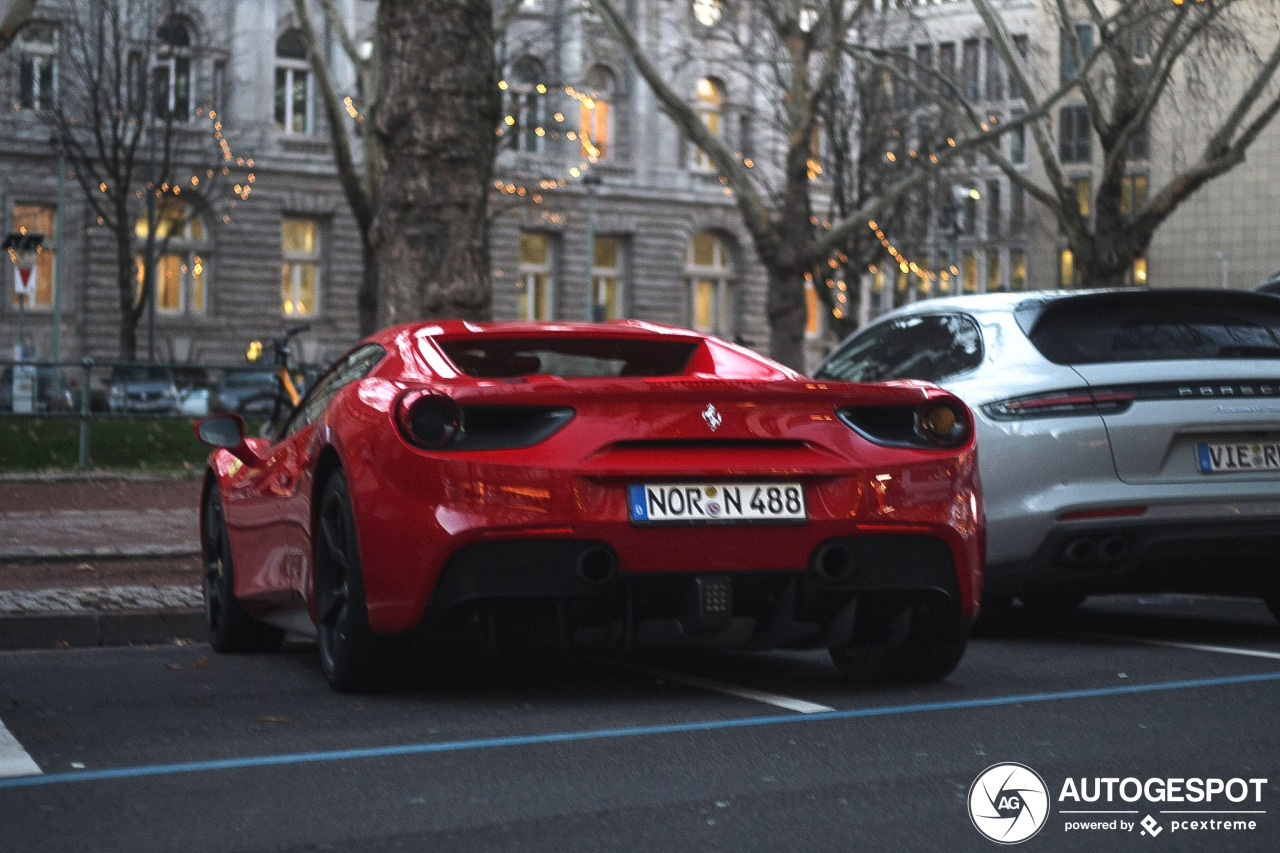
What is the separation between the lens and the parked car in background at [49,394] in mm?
19797

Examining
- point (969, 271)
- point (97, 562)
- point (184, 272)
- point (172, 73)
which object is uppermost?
point (172, 73)

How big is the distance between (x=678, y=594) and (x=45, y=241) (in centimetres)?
4438

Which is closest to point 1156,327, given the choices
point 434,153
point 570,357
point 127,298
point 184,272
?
point 570,357

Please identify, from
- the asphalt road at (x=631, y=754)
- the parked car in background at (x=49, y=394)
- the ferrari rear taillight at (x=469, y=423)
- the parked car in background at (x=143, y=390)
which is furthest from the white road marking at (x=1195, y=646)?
the parked car in background at (x=143, y=390)

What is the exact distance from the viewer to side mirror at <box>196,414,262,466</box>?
24.2ft

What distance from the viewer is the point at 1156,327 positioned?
8070 mm

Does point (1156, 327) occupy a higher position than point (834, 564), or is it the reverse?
point (1156, 327)

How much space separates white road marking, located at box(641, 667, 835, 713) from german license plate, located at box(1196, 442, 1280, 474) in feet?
7.77

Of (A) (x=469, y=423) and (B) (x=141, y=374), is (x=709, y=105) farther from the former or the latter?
(A) (x=469, y=423)

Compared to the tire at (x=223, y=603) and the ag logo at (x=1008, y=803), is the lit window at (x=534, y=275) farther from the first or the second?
the ag logo at (x=1008, y=803)

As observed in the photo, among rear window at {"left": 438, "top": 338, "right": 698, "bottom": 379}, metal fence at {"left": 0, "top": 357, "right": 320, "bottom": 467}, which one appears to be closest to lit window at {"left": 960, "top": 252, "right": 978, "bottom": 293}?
metal fence at {"left": 0, "top": 357, "right": 320, "bottom": 467}

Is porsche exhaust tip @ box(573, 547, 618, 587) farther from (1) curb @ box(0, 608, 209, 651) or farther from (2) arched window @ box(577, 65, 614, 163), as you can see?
(2) arched window @ box(577, 65, 614, 163)

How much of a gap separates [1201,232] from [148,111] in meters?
45.7

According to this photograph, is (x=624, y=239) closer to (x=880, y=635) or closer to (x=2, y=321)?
(x=2, y=321)
